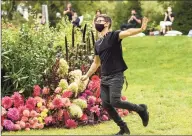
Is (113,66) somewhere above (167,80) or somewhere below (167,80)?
above

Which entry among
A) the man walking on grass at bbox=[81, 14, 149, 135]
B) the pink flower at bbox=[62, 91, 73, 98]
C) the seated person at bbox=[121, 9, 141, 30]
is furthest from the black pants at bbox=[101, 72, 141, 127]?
the seated person at bbox=[121, 9, 141, 30]

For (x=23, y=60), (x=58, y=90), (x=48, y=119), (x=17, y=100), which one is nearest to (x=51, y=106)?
(x=48, y=119)

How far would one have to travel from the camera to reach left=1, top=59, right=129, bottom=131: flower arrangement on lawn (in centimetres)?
649

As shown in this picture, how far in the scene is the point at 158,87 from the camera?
9844 millimetres

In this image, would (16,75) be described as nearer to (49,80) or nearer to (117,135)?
(49,80)

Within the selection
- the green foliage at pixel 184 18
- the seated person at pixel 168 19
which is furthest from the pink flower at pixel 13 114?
the seated person at pixel 168 19

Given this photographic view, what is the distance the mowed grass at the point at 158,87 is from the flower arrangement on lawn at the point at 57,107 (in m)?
0.14

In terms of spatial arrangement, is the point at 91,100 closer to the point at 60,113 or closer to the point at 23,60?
the point at 60,113

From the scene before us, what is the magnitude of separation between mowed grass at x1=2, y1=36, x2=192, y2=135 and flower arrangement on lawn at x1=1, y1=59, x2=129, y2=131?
0.14 meters

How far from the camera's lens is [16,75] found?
6809 millimetres

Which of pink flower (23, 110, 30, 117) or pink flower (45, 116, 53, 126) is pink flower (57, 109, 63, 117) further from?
pink flower (23, 110, 30, 117)

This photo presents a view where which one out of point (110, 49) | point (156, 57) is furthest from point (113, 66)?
point (156, 57)

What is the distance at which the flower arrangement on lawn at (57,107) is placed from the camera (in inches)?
255

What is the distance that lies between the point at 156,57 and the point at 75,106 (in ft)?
21.1
